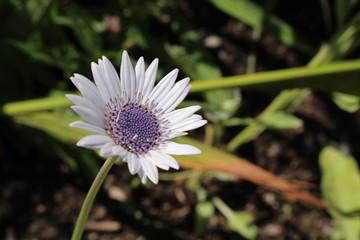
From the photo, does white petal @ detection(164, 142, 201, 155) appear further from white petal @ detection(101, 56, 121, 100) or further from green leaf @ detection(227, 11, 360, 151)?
green leaf @ detection(227, 11, 360, 151)

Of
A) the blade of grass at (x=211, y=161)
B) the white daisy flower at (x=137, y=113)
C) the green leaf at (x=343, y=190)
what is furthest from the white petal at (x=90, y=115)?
the green leaf at (x=343, y=190)

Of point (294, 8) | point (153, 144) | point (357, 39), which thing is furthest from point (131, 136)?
point (294, 8)

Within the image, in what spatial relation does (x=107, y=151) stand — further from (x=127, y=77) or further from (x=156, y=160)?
(x=127, y=77)

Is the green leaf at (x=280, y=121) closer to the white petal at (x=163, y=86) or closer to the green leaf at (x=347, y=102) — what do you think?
the green leaf at (x=347, y=102)

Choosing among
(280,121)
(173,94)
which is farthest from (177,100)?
(280,121)

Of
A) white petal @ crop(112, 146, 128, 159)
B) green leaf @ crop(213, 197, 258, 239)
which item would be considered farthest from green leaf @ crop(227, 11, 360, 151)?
white petal @ crop(112, 146, 128, 159)

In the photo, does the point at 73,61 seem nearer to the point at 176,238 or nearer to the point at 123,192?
the point at 123,192

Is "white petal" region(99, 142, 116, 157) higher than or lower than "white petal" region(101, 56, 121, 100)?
lower
